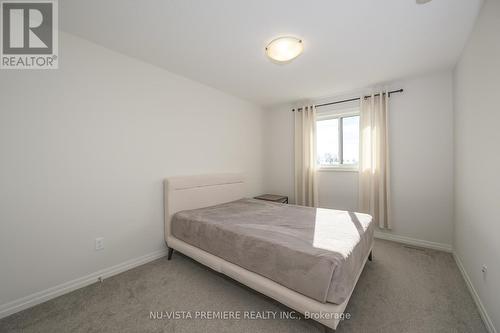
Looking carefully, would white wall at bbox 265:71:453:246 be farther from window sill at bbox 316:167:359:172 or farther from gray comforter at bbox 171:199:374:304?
gray comforter at bbox 171:199:374:304

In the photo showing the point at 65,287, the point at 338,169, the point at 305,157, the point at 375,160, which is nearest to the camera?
the point at 65,287

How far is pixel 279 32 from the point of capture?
1.87 meters

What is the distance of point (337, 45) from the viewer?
2082 millimetres

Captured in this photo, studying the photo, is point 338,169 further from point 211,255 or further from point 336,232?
point 211,255

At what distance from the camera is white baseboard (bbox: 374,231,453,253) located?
2711 millimetres

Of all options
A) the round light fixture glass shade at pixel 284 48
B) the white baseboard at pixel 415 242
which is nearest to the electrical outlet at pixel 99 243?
the round light fixture glass shade at pixel 284 48

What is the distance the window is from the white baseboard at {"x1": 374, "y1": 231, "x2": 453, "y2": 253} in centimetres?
121

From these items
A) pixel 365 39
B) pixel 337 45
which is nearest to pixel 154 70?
pixel 337 45

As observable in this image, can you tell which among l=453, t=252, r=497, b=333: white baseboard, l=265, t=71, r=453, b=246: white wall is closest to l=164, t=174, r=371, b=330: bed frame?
l=453, t=252, r=497, b=333: white baseboard

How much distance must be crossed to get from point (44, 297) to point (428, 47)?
4.66 meters

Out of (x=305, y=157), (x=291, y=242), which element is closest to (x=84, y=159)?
(x=291, y=242)

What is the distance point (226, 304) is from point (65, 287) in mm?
1589

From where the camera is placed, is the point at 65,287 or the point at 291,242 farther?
the point at 65,287

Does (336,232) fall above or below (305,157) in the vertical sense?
below
